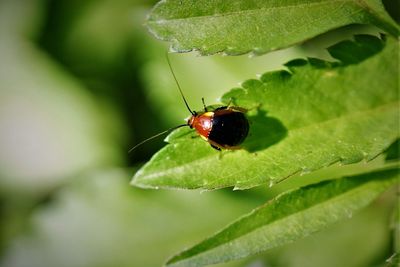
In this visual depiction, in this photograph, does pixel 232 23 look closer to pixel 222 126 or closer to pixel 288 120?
pixel 288 120

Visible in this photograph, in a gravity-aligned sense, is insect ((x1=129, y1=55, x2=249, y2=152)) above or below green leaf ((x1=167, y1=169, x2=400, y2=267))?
above

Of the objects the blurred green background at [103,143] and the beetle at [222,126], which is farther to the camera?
the blurred green background at [103,143]

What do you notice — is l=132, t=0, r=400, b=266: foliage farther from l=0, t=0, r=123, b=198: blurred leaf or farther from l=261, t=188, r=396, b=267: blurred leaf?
l=0, t=0, r=123, b=198: blurred leaf

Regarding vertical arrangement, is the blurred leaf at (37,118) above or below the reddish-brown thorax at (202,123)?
above

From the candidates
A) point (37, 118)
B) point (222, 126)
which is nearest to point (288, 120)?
point (222, 126)

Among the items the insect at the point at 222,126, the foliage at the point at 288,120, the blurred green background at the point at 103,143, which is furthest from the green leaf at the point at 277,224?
the blurred green background at the point at 103,143

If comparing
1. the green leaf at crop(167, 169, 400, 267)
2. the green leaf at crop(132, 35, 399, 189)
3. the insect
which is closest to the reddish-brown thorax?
the insect

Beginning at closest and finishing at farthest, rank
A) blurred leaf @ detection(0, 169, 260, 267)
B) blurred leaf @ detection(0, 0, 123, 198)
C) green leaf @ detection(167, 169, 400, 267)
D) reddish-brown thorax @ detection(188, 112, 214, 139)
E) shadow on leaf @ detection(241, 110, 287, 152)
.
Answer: green leaf @ detection(167, 169, 400, 267) < shadow on leaf @ detection(241, 110, 287, 152) < reddish-brown thorax @ detection(188, 112, 214, 139) < blurred leaf @ detection(0, 169, 260, 267) < blurred leaf @ detection(0, 0, 123, 198)

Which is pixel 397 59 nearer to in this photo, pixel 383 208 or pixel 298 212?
pixel 298 212

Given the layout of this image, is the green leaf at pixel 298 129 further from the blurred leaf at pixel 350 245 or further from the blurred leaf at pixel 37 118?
the blurred leaf at pixel 37 118
